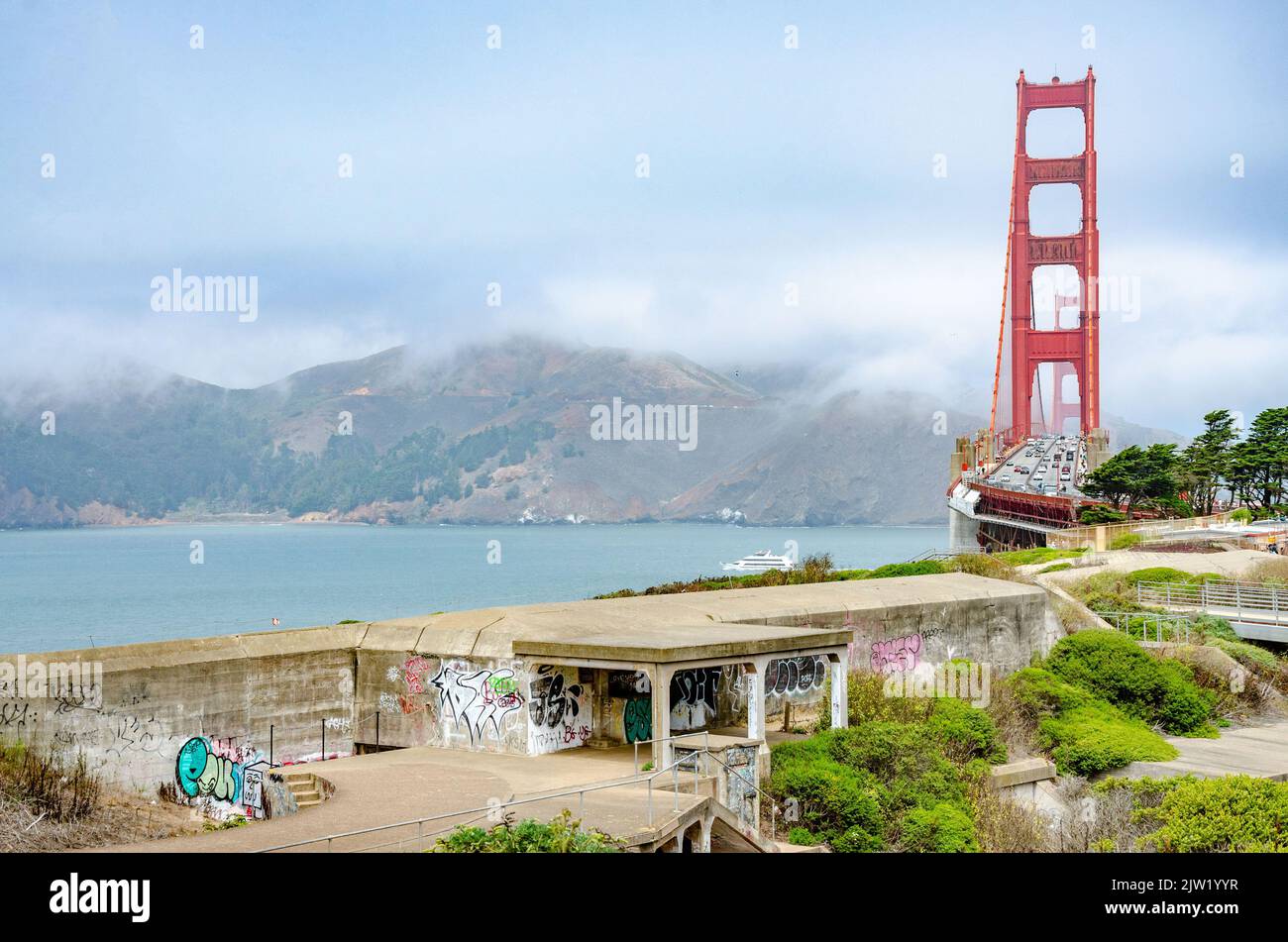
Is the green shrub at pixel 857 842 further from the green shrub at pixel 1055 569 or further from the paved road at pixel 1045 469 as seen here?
the paved road at pixel 1045 469

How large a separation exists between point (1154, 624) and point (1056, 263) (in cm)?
10224

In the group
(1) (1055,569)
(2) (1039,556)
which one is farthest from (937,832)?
(2) (1039,556)

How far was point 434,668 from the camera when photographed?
1891cm

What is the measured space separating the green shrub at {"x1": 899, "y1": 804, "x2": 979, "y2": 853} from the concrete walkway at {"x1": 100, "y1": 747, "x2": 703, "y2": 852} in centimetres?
351

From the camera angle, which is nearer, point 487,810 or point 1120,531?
point 487,810

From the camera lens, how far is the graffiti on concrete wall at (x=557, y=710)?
18.5 metres

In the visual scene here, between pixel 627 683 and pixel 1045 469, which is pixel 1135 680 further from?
pixel 1045 469

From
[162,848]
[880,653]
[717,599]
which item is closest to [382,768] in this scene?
[162,848]

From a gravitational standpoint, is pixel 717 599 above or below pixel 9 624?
above

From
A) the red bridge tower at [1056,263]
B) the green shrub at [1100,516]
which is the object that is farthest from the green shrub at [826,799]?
the red bridge tower at [1056,263]

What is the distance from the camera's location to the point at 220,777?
17078 millimetres
